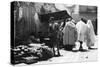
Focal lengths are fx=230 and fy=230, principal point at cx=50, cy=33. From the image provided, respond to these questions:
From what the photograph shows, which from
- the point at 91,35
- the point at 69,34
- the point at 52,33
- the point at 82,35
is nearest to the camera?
the point at 52,33

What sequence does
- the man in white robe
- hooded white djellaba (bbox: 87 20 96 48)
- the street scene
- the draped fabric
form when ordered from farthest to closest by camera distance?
1. hooded white djellaba (bbox: 87 20 96 48)
2. the man in white robe
3. the draped fabric
4. the street scene

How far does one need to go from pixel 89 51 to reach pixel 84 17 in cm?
76

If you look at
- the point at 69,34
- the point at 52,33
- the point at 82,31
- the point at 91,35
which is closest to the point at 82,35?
the point at 82,31

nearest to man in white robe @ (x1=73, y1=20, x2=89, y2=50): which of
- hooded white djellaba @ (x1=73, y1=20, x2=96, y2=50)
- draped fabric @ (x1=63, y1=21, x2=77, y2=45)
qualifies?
hooded white djellaba @ (x1=73, y1=20, x2=96, y2=50)

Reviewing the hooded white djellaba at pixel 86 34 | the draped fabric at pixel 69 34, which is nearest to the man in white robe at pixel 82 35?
the hooded white djellaba at pixel 86 34

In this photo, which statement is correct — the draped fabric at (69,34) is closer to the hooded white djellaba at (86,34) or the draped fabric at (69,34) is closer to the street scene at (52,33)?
the street scene at (52,33)

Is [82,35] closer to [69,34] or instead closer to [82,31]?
[82,31]

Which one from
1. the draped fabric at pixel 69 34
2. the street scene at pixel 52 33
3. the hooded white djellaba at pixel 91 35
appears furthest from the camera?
the hooded white djellaba at pixel 91 35

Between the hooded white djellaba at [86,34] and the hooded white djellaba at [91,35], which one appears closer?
the hooded white djellaba at [86,34]

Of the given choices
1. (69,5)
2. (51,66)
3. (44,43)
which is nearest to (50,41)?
(44,43)

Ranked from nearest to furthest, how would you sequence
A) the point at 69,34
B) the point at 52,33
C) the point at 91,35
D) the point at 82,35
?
the point at 52,33
the point at 69,34
the point at 82,35
the point at 91,35

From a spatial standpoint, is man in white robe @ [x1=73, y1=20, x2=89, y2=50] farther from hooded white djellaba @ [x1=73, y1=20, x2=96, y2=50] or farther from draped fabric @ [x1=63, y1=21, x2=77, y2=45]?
draped fabric @ [x1=63, y1=21, x2=77, y2=45]

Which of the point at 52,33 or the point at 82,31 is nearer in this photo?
the point at 52,33

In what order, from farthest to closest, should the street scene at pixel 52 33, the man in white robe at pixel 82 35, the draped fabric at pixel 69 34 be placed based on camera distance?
the man in white robe at pixel 82 35, the draped fabric at pixel 69 34, the street scene at pixel 52 33
